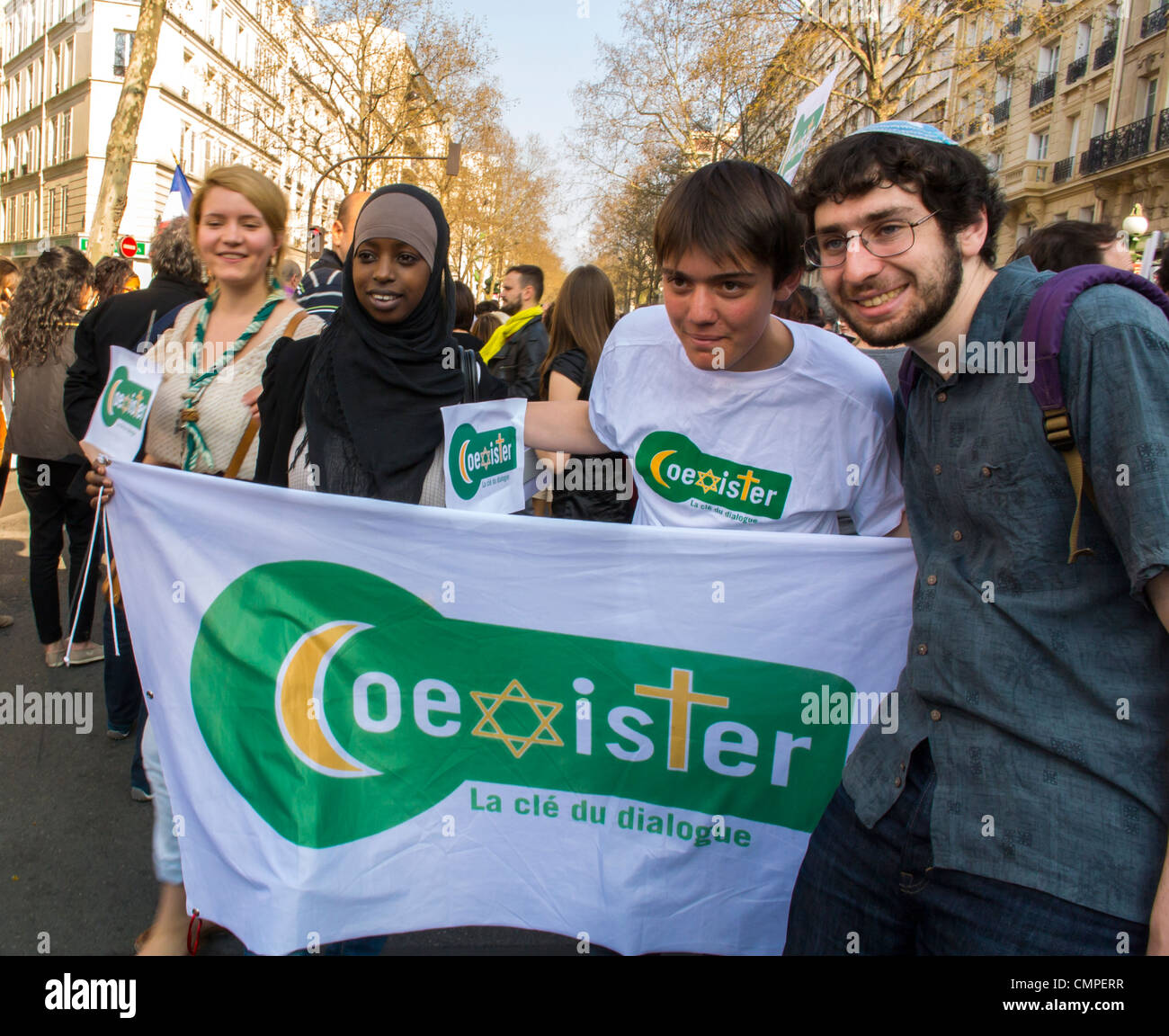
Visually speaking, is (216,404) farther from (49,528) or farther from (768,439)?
(49,528)

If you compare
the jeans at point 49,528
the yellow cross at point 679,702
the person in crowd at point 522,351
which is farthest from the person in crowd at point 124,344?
the person in crowd at point 522,351

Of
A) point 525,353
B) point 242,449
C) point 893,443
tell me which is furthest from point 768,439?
point 525,353

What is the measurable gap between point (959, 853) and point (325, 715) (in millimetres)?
1475

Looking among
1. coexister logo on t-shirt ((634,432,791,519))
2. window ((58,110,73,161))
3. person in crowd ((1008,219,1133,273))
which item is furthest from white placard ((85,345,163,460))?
window ((58,110,73,161))

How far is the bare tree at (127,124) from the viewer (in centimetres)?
1334

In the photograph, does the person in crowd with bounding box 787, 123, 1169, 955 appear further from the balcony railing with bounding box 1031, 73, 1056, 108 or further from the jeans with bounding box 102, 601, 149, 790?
the balcony railing with bounding box 1031, 73, 1056, 108

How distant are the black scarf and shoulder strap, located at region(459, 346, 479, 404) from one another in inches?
4.6

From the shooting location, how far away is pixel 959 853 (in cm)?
146

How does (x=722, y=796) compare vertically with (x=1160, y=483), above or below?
Result: below

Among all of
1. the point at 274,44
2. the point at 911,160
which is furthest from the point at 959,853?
the point at 274,44

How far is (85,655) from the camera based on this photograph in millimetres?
5004

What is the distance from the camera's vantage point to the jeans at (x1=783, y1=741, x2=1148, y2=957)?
136 cm

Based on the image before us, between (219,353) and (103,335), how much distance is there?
154 cm

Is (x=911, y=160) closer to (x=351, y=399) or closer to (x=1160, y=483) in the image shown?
(x=1160, y=483)
